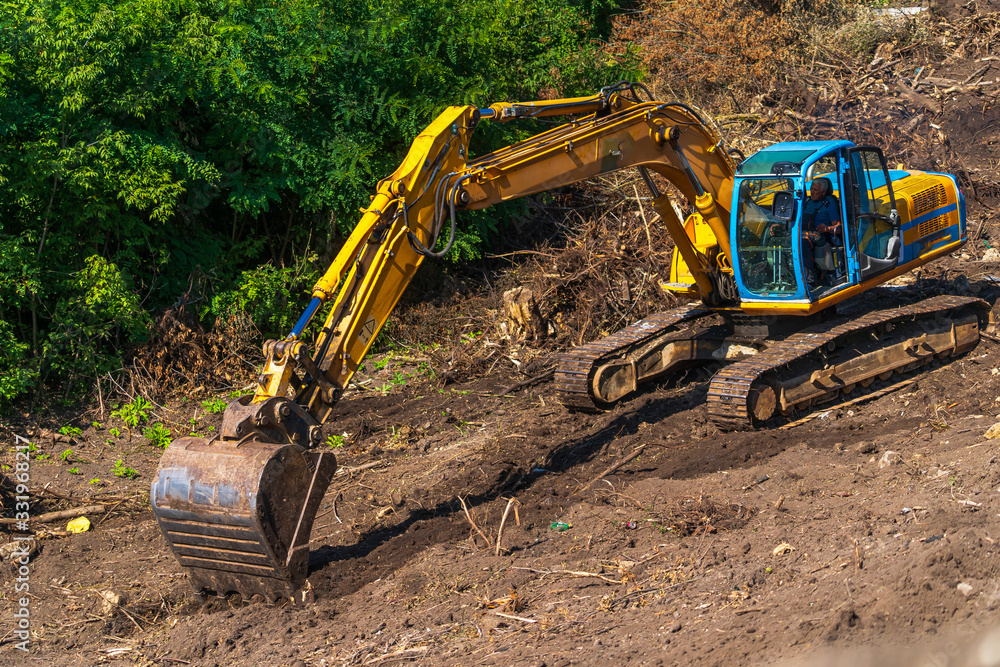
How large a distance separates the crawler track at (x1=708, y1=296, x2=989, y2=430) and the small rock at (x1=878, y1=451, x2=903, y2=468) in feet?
4.08

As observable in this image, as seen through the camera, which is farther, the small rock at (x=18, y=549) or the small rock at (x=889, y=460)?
the small rock at (x=889, y=460)

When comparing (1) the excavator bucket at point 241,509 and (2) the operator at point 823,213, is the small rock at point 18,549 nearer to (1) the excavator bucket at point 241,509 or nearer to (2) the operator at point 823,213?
(1) the excavator bucket at point 241,509

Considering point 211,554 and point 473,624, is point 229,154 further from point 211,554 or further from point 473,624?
point 473,624

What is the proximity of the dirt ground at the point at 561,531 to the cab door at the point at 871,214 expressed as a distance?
34.6 inches

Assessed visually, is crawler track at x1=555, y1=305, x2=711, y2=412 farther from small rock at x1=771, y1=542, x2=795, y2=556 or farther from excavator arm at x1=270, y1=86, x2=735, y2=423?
small rock at x1=771, y1=542, x2=795, y2=556

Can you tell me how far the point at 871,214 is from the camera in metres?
9.42

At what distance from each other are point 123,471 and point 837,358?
750 cm

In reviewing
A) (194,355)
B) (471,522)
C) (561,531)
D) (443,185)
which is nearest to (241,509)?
(471,522)

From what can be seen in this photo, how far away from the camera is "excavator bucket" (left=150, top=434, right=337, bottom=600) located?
228 inches

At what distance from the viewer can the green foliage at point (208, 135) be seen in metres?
9.72

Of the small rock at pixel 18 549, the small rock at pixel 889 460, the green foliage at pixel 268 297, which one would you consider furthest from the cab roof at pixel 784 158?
the small rock at pixel 18 549

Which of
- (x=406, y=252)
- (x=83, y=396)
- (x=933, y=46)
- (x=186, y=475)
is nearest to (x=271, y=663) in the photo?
(x=186, y=475)

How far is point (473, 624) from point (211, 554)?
71.5 inches

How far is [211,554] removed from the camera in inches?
237
